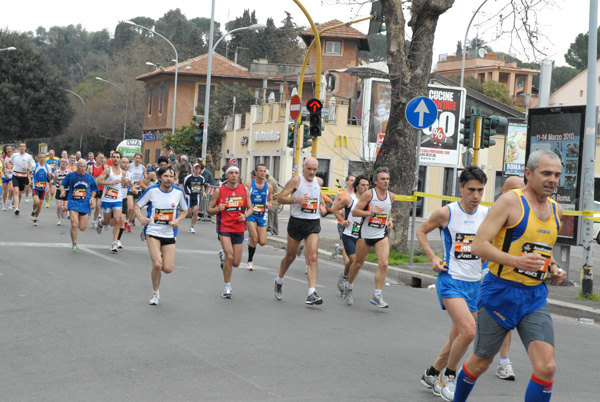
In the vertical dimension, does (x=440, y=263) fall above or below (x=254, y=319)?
above

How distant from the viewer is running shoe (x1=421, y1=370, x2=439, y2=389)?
6.81 m

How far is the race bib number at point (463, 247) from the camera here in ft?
23.2

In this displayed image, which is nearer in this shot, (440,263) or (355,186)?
(440,263)

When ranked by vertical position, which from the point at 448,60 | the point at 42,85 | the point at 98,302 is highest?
the point at 448,60

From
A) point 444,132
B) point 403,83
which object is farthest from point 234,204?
point 444,132

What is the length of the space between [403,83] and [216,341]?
11.5 m

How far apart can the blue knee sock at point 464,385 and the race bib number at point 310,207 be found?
614 cm

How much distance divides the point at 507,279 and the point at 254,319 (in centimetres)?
499

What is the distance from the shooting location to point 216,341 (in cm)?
851

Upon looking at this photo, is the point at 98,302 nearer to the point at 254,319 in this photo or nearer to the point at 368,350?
the point at 254,319

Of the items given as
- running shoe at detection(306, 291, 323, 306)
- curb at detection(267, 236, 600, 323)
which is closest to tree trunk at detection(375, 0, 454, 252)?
curb at detection(267, 236, 600, 323)

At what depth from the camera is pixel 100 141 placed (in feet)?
297

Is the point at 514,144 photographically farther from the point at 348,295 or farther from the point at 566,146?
the point at 348,295

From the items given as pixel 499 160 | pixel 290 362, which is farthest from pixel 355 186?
pixel 499 160
